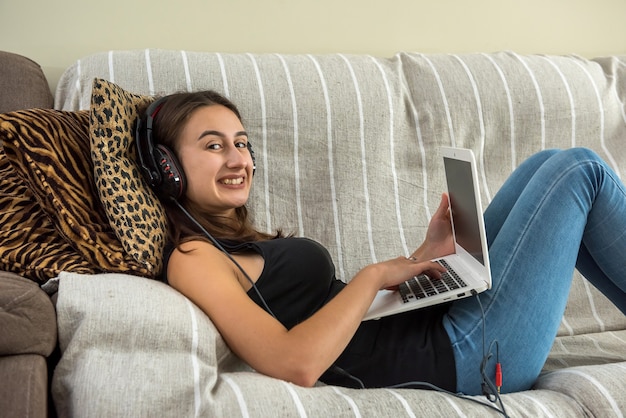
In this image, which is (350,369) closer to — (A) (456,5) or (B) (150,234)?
(B) (150,234)

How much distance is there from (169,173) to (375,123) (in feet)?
2.29

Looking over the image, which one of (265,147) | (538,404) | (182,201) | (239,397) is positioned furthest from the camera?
(265,147)

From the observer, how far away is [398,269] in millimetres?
1231

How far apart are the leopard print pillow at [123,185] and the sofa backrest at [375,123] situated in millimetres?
396

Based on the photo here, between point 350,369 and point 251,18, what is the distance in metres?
1.13

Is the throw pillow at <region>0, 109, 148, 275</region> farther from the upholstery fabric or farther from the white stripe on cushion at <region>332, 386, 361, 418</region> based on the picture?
the white stripe on cushion at <region>332, 386, 361, 418</region>

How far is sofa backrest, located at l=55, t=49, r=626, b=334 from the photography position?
1702 mm

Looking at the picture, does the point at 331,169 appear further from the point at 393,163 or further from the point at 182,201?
the point at 182,201

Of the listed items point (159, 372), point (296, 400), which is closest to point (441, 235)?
point (296, 400)

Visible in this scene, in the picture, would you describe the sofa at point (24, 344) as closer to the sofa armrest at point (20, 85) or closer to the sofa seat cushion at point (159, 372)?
the sofa seat cushion at point (159, 372)

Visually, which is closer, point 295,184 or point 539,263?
point 539,263

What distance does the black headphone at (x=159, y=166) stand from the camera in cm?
124

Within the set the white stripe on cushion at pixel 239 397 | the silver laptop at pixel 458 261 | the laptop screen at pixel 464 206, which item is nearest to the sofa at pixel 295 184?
the white stripe on cushion at pixel 239 397

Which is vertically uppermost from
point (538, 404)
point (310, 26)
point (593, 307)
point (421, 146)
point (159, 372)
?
point (310, 26)
